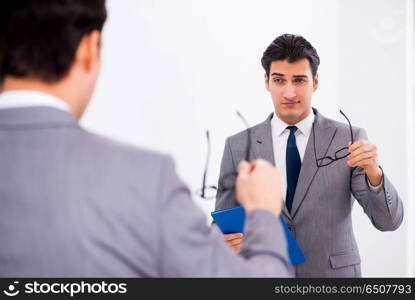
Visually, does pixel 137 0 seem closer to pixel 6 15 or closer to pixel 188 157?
pixel 188 157

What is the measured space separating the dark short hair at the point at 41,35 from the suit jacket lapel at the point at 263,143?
137 cm

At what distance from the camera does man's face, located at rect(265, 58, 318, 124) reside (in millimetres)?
2113

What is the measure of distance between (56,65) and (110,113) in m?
1.60

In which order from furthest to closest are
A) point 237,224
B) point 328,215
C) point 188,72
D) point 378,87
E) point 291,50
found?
point 378,87 < point 188,72 < point 291,50 < point 328,215 < point 237,224

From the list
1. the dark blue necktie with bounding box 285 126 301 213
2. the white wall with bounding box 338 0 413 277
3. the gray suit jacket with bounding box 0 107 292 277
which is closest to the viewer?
the gray suit jacket with bounding box 0 107 292 277

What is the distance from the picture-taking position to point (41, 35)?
0.82 m

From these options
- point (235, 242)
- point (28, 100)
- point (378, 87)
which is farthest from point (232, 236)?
point (378, 87)

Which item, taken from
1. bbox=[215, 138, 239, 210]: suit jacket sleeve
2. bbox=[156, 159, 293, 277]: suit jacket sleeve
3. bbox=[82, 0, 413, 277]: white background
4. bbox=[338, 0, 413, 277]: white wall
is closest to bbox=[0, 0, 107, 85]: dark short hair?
bbox=[156, 159, 293, 277]: suit jacket sleeve

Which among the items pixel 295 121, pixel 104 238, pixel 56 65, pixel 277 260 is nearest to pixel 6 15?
pixel 56 65

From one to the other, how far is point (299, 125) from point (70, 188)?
1.51 metres

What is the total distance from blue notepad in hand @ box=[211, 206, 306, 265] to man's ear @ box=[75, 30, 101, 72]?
768 mm

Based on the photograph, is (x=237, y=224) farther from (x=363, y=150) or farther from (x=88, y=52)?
(x=88, y=52)

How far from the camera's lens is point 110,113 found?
95.0 inches

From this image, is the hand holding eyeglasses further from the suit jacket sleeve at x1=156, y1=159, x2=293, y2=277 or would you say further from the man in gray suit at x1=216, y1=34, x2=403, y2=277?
the suit jacket sleeve at x1=156, y1=159, x2=293, y2=277
